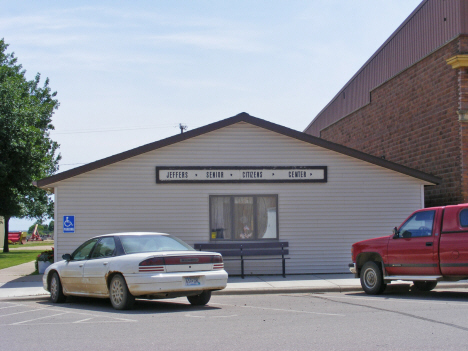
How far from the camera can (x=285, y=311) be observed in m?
10.3

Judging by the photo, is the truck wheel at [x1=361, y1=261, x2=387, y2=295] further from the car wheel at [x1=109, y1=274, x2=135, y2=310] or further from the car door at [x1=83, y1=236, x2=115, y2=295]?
the car door at [x1=83, y1=236, x2=115, y2=295]

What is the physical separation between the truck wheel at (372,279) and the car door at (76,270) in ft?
19.3

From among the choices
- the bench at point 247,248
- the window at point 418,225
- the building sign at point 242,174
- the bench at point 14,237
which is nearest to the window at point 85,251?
the bench at point 247,248

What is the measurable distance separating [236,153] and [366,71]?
11.3m

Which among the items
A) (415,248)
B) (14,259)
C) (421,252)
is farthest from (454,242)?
(14,259)

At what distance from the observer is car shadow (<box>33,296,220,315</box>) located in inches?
416

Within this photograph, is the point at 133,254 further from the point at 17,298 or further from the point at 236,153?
the point at 236,153

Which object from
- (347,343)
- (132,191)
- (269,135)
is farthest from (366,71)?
(347,343)

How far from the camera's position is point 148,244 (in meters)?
11.1

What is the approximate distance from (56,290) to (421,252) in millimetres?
7483

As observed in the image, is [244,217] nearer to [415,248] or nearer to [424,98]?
[415,248]

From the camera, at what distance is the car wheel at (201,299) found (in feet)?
36.5

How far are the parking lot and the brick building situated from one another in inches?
296

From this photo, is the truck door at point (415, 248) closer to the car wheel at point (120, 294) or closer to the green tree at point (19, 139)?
the car wheel at point (120, 294)
